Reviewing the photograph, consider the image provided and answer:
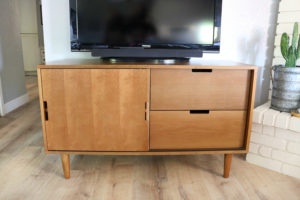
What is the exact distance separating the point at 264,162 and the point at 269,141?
0.46ft

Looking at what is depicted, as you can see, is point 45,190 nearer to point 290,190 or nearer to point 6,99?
point 290,190

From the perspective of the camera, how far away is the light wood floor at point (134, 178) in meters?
1.21

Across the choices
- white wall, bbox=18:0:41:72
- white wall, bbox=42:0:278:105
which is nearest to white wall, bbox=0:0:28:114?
white wall, bbox=42:0:278:105

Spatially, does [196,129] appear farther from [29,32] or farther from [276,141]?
[29,32]

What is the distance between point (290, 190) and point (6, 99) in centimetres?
257

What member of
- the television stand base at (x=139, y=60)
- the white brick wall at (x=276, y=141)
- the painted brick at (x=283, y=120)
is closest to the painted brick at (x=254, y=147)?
the white brick wall at (x=276, y=141)

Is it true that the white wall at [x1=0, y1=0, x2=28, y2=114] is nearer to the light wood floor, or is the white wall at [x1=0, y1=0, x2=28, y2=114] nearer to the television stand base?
the light wood floor

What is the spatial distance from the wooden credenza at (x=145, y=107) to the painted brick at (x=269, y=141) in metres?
0.29

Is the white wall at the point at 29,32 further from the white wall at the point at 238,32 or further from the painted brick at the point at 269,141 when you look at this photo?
the painted brick at the point at 269,141

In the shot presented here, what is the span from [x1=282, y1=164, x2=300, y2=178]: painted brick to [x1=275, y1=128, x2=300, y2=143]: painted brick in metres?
0.16

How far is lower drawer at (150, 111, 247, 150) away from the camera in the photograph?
123 cm

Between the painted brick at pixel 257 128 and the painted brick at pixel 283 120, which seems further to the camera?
the painted brick at pixel 257 128

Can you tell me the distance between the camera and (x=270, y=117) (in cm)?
141

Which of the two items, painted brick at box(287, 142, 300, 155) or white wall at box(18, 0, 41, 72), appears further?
white wall at box(18, 0, 41, 72)
